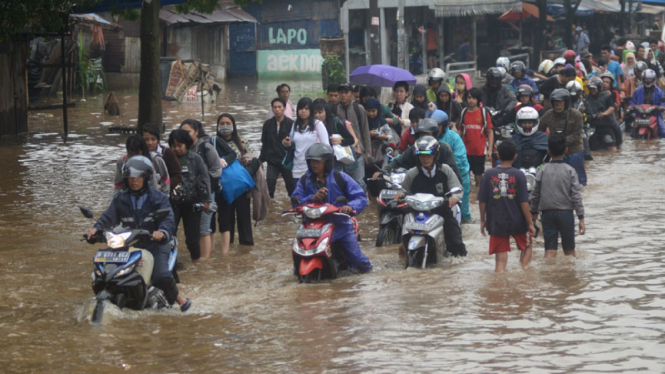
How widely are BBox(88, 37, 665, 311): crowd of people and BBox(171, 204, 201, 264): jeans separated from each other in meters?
0.01

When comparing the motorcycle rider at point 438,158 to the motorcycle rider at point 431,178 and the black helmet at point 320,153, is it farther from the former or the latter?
the black helmet at point 320,153

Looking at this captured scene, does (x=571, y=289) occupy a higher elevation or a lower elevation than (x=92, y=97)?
lower

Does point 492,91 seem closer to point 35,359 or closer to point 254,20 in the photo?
point 35,359

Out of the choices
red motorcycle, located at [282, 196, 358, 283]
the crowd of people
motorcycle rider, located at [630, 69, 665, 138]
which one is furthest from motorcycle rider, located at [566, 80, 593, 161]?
red motorcycle, located at [282, 196, 358, 283]

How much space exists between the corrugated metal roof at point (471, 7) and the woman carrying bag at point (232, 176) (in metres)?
22.8

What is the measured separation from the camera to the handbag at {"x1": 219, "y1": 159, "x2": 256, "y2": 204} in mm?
10492

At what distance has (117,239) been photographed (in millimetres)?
7516

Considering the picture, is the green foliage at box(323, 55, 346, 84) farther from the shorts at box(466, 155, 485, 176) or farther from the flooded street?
the flooded street

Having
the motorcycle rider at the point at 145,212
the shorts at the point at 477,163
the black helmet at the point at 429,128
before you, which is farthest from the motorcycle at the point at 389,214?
the motorcycle rider at the point at 145,212

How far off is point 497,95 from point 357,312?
25.1 ft

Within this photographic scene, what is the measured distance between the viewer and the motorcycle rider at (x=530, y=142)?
12141 mm

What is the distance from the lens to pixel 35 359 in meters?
6.96

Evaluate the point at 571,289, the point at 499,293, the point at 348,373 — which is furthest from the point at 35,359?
the point at 571,289

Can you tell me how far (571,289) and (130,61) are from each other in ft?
101
